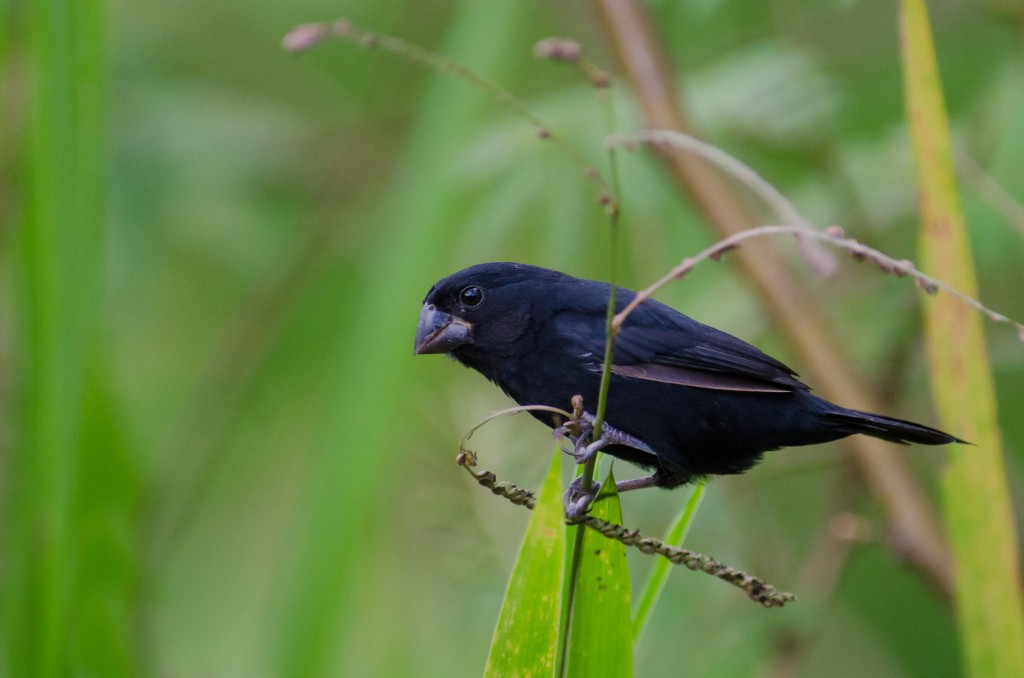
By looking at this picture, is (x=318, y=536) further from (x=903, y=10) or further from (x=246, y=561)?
(x=246, y=561)

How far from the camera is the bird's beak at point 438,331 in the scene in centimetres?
194

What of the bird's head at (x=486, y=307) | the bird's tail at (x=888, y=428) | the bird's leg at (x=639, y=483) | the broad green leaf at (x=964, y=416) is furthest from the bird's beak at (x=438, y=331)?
the broad green leaf at (x=964, y=416)

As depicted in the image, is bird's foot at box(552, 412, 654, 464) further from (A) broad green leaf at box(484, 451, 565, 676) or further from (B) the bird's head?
(B) the bird's head

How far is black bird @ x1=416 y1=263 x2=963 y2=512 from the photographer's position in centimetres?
177

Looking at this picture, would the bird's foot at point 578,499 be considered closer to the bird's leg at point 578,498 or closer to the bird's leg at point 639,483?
the bird's leg at point 578,498

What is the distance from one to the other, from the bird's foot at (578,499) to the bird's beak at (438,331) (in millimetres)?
503

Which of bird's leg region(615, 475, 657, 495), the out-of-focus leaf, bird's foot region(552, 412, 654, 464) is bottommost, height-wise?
the out-of-focus leaf

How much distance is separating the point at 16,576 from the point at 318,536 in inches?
23.1

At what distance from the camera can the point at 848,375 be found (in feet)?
9.57

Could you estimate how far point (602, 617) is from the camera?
4.33 ft

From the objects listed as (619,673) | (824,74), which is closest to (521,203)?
(824,74)

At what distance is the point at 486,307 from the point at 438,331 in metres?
0.10

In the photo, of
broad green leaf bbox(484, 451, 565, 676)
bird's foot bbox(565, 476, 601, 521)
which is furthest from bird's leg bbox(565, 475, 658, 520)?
broad green leaf bbox(484, 451, 565, 676)

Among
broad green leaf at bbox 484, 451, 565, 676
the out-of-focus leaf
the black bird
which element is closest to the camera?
broad green leaf at bbox 484, 451, 565, 676
